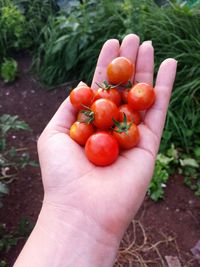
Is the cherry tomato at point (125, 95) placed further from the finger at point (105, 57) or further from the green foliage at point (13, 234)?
the green foliage at point (13, 234)

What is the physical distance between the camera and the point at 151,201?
3.12 m

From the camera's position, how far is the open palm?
185 cm

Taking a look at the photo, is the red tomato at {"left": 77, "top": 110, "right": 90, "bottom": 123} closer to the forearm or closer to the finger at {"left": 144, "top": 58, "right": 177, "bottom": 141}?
the finger at {"left": 144, "top": 58, "right": 177, "bottom": 141}

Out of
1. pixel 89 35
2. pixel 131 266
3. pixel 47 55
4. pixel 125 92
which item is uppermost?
pixel 125 92

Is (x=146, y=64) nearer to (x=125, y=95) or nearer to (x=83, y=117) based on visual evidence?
(x=125, y=95)

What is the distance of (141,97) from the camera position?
2152 mm

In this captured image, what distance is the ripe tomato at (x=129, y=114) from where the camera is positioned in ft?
7.17

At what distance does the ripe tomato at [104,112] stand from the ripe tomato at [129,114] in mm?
60

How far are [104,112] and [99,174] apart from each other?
13.3 inches

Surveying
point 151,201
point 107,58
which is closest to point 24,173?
point 151,201

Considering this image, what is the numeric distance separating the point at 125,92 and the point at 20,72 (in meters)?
2.58

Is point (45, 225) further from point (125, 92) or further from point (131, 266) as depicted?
point (131, 266)

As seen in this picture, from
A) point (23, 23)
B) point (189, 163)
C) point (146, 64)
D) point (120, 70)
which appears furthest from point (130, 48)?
point (23, 23)

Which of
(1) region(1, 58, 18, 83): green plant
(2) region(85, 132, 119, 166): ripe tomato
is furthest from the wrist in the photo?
(1) region(1, 58, 18, 83): green plant
